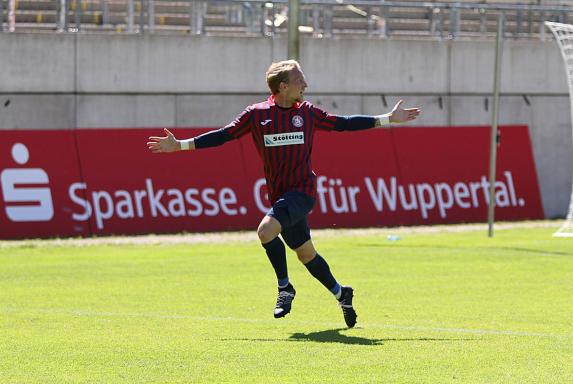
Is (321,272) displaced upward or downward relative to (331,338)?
upward

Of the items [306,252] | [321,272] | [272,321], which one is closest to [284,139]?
[306,252]

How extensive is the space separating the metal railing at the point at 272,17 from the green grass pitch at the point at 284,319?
6.07 meters

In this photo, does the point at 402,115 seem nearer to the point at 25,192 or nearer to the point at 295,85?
the point at 295,85

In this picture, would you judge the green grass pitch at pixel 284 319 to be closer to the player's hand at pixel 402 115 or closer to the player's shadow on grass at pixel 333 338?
the player's shadow on grass at pixel 333 338

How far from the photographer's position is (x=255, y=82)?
26219 millimetres

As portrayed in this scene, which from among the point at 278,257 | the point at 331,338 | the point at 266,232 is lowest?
the point at 331,338

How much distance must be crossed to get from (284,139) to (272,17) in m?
16.1

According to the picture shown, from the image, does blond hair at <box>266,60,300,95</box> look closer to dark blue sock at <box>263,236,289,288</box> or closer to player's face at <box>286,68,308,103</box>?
player's face at <box>286,68,308,103</box>

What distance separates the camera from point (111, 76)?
2516cm

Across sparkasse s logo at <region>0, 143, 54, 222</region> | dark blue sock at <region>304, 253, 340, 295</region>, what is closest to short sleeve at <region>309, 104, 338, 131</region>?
dark blue sock at <region>304, 253, 340, 295</region>

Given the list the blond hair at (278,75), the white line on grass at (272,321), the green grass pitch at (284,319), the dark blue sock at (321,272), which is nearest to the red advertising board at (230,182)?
the green grass pitch at (284,319)

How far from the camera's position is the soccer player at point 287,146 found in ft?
34.4

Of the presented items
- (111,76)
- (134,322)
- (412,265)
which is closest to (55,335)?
(134,322)

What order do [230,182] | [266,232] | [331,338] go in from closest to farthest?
[331,338] < [266,232] < [230,182]
